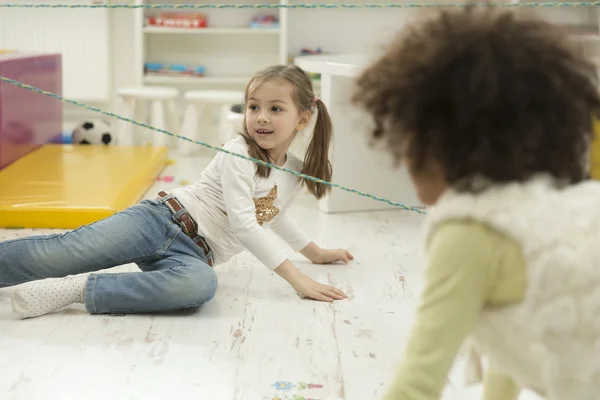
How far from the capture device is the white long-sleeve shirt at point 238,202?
1.50 meters

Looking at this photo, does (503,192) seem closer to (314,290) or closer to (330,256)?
(314,290)

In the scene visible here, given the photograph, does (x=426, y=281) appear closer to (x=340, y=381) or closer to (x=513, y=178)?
(x=513, y=178)

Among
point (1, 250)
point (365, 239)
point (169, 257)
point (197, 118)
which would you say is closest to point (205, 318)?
point (169, 257)

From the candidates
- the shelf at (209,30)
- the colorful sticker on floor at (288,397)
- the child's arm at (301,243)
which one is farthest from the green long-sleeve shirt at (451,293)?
the shelf at (209,30)

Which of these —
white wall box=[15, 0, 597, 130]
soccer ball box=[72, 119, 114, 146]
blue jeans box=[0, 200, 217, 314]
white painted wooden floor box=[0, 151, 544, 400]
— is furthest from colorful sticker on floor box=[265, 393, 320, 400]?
white wall box=[15, 0, 597, 130]

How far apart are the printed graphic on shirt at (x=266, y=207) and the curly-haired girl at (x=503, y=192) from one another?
91 cm

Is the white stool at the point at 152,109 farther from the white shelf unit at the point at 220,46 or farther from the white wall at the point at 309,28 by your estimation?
the white wall at the point at 309,28

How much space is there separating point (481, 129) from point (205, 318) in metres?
0.89

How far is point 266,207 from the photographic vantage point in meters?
1.60

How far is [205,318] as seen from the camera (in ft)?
4.65

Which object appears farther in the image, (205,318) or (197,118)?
(197,118)

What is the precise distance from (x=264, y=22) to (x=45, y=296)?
2609 millimetres

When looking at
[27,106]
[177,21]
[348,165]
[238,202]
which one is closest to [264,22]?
[177,21]

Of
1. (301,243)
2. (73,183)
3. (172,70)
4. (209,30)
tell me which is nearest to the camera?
(301,243)
